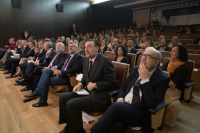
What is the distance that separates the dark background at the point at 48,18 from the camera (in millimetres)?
7480

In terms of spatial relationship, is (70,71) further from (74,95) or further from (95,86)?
(95,86)

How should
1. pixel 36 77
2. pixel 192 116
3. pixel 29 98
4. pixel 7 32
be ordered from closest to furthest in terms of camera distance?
pixel 192 116
pixel 29 98
pixel 36 77
pixel 7 32

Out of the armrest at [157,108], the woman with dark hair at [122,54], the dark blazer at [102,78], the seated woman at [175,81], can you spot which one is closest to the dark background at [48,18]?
the woman with dark hair at [122,54]

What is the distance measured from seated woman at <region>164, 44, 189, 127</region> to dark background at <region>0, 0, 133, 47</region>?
835cm

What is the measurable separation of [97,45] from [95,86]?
53cm

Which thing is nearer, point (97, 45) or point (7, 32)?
point (97, 45)

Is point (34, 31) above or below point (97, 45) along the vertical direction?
above

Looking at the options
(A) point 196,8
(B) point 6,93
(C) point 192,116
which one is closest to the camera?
(C) point 192,116

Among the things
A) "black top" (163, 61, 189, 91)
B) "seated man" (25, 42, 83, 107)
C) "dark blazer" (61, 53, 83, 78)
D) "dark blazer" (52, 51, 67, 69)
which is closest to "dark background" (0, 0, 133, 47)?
"dark blazer" (52, 51, 67, 69)

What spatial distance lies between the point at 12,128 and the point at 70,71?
1117mm

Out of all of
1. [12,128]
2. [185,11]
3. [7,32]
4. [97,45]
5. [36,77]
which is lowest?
[12,128]

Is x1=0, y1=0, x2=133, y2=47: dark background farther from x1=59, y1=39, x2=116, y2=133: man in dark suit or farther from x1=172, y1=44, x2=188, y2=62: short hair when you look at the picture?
x1=172, y1=44, x2=188, y2=62: short hair

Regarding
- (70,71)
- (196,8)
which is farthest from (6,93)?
(196,8)

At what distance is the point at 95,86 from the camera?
1546 mm
